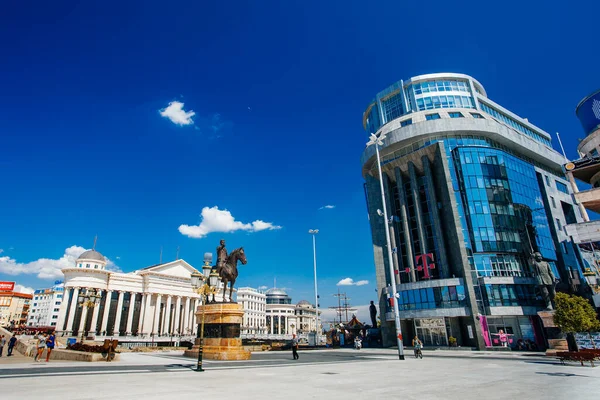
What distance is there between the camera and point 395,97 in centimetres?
6794

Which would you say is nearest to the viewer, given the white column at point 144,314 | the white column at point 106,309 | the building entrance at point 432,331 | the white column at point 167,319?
the building entrance at point 432,331

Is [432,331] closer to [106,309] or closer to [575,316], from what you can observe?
[575,316]

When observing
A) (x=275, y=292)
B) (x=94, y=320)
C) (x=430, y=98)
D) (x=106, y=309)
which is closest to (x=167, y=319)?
(x=106, y=309)

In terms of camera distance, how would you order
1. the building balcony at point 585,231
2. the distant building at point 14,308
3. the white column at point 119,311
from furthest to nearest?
the distant building at point 14,308 → the white column at point 119,311 → the building balcony at point 585,231

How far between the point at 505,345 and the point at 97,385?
162ft

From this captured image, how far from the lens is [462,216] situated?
1981 inches

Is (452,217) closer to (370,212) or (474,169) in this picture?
(474,169)

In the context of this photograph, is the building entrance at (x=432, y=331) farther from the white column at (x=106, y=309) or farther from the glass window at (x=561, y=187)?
the white column at (x=106, y=309)

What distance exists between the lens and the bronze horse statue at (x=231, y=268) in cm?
2448

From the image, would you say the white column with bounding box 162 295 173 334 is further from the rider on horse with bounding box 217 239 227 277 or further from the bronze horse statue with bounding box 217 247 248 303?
the rider on horse with bounding box 217 239 227 277

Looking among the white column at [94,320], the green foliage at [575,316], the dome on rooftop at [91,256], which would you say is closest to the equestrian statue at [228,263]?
the green foliage at [575,316]

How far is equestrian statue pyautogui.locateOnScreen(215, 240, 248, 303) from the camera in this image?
24.5m

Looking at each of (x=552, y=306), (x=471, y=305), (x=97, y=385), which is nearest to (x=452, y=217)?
(x=471, y=305)

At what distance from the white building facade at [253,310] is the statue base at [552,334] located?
118 metres
